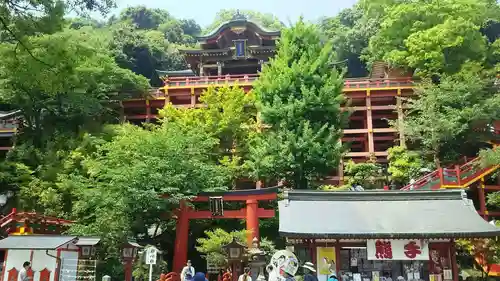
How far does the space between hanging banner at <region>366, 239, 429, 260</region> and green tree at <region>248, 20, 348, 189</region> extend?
22.5 feet

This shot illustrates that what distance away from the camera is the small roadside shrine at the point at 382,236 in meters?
13.1

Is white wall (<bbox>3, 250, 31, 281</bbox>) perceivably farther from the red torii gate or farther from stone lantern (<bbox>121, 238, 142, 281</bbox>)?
the red torii gate

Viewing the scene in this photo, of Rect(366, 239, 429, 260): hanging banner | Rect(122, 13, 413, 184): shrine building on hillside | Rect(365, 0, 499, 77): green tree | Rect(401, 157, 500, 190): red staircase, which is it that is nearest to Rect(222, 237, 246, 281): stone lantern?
Rect(366, 239, 429, 260): hanging banner

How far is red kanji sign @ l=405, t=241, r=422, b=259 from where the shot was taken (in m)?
13.4

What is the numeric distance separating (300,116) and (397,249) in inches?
364

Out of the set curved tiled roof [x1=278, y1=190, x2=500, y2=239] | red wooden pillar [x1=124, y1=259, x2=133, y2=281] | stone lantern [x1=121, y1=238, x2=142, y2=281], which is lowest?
red wooden pillar [x1=124, y1=259, x2=133, y2=281]

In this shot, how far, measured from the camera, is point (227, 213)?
17438mm

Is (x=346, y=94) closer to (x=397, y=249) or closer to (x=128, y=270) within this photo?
(x=397, y=249)

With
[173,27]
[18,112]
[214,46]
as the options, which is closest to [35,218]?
[18,112]

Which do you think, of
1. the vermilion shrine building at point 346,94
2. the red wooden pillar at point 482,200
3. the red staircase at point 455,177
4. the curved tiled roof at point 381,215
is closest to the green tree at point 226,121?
the vermilion shrine building at point 346,94

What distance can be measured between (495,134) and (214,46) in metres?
21.1

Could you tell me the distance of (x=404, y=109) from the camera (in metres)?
27.2

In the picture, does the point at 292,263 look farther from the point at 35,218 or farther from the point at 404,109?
the point at 404,109

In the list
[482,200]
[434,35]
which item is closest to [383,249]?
[482,200]
